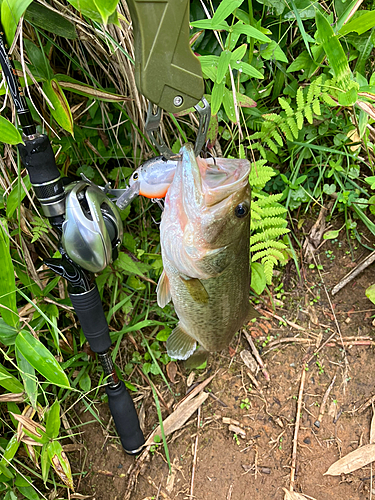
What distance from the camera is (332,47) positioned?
1.68 meters

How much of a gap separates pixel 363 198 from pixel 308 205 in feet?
1.19

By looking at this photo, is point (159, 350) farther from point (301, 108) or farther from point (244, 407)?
point (301, 108)

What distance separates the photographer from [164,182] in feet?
4.79

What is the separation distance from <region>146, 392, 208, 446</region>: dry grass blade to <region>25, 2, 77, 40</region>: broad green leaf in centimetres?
221

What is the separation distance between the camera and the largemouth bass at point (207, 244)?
4.59 ft

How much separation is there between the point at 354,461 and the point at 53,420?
1.87 metres

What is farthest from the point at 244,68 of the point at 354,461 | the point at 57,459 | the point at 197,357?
the point at 354,461

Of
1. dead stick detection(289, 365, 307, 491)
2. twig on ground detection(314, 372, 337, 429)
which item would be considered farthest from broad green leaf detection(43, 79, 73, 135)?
twig on ground detection(314, 372, 337, 429)

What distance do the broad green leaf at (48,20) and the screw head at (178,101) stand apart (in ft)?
2.80

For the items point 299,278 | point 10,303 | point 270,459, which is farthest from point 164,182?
point 270,459

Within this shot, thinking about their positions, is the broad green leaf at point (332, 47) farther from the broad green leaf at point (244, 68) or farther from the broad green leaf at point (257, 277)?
the broad green leaf at point (257, 277)

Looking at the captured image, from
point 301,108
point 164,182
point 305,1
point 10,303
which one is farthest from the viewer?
point 301,108

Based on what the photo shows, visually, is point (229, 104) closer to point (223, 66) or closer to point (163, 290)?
point (223, 66)

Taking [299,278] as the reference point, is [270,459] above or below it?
below
